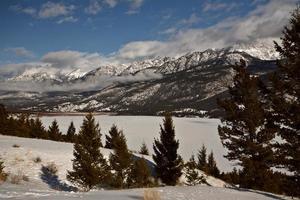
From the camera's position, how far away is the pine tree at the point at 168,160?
42.8 meters

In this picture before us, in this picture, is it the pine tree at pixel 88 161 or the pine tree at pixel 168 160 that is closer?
the pine tree at pixel 88 161

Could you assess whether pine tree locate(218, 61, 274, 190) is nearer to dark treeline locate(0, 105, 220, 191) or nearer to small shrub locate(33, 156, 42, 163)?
dark treeline locate(0, 105, 220, 191)

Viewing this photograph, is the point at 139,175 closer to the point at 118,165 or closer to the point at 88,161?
the point at 118,165

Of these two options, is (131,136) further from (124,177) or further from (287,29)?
(287,29)

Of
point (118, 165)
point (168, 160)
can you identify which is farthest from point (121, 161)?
point (168, 160)

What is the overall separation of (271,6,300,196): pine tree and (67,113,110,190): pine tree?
14.9m

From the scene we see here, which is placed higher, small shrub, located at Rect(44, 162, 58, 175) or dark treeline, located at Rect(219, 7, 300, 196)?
dark treeline, located at Rect(219, 7, 300, 196)

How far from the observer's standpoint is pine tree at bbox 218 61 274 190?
1261 inches

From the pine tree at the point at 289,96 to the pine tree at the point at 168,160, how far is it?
61.1ft

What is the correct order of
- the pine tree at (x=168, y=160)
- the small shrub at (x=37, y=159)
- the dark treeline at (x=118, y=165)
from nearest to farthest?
the dark treeline at (x=118, y=165)
the small shrub at (x=37, y=159)
the pine tree at (x=168, y=160)

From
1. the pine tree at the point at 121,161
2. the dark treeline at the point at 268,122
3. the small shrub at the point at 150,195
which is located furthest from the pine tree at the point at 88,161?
the small shrub at the point at 150,195

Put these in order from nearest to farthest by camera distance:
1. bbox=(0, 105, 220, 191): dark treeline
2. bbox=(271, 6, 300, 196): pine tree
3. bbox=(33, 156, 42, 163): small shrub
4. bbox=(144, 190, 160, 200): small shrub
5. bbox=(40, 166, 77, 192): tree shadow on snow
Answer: bbox=(144, 190, 160, 200): small shrub → bbox=(271, 6, 300, 196): pine tree → bbox=(0, 105, 220, 191): dark treeline → bbox=(40, 166, 77, 192): tree shadow on snow → bbox=(33, 156, 42, 163): small shrub

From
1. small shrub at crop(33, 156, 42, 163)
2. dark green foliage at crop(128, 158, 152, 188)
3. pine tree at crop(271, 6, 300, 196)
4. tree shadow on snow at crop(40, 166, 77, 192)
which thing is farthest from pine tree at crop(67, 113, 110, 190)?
pine tree at crop(271, 6, 300, 196)

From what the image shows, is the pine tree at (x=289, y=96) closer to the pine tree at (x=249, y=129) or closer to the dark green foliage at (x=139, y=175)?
the pine tree at (x=249, y=129)
